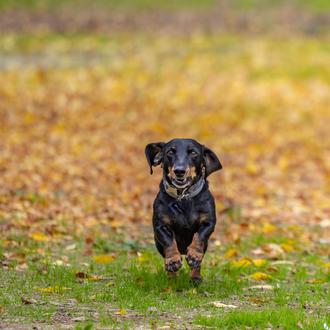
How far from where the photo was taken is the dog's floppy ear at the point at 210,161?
7.25 m

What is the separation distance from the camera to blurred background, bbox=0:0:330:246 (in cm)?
1170

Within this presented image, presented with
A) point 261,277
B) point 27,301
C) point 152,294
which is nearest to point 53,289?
point 27,301

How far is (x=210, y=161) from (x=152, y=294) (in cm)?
113

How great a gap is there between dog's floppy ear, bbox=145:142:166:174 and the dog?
16 millimetres

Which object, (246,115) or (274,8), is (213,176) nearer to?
(246,115)

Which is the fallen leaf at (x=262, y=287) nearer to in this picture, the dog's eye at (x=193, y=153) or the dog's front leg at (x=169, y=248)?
the dog's front leg at (x=169, y=248)

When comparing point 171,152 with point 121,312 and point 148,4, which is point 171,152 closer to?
point 121,312

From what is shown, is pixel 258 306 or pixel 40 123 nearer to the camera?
pixel 258 306

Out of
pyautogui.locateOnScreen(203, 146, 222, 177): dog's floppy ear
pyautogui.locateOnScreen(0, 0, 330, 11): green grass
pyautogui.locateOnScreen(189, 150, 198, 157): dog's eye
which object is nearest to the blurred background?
pyautogui.locateOnScreen(0, 0, 330, 11): green grass

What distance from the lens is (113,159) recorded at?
50.0ft

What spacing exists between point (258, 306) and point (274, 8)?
2785 cm

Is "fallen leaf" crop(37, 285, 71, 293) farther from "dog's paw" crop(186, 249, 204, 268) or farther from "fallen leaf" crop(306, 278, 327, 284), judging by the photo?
"fallen leaf" crop(306, 278, 327, 284)

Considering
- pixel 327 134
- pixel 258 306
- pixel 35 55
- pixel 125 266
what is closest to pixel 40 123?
pixel 327 134

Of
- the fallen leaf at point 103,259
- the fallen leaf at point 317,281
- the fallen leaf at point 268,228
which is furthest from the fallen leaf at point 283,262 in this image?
the fallen leaf at point 268,228
